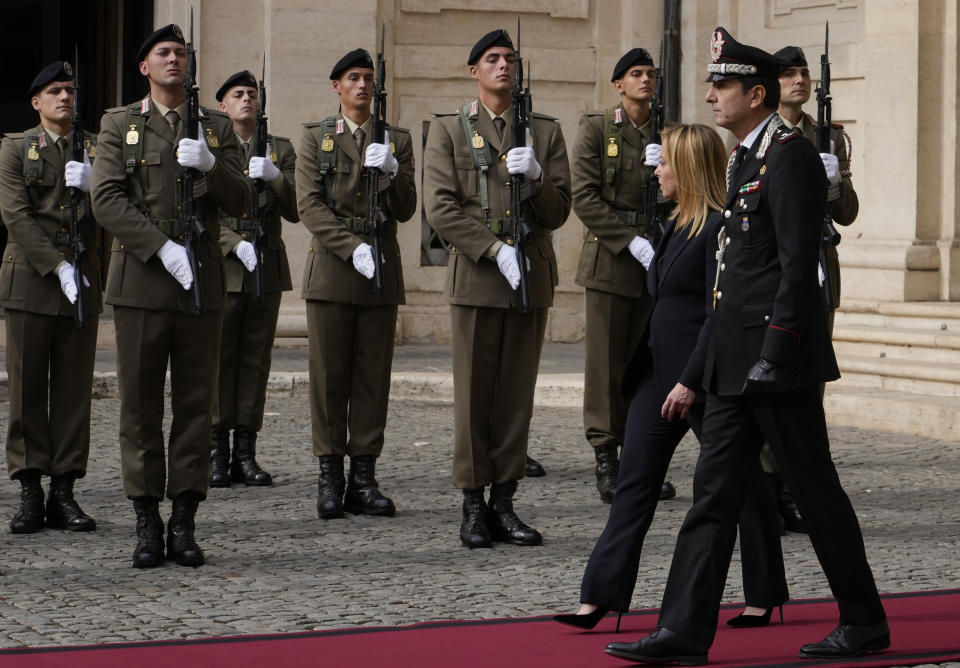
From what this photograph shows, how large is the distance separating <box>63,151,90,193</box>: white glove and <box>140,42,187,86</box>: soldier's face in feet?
2.70

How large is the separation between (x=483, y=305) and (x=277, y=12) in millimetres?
7675

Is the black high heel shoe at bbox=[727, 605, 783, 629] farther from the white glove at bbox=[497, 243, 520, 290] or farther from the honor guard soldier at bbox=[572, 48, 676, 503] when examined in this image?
the honor guard soldier at bbox=[572, 48, 676, 503]

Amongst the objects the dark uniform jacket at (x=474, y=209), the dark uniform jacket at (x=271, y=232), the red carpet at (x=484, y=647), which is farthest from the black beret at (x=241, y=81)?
the red carpet at (x=484, y=647)

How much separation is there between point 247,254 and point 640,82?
2204 millimetres

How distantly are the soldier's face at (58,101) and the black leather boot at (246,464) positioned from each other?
1.95 m

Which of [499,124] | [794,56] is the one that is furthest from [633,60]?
[499,124]

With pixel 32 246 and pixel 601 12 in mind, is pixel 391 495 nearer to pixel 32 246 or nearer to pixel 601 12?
pixel 32 246

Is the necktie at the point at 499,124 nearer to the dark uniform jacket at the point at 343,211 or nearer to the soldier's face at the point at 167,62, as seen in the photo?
the dark uniform jacket at the point at 343,211

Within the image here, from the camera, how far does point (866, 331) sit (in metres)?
11.9

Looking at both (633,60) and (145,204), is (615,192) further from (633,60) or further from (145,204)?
(145,204)

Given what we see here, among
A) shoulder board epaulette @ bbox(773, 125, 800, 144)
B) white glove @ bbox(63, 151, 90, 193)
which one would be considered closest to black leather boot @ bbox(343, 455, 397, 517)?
white glove @ bbox(63, 151, 90, 193)

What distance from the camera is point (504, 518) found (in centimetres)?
704

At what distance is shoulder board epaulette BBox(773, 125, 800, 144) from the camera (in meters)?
4.91

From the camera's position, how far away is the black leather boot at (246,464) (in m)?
8.54
